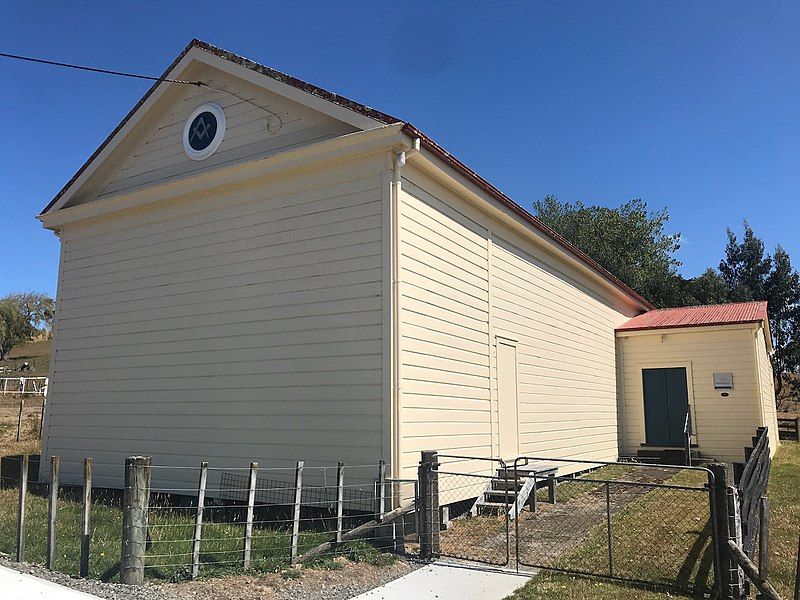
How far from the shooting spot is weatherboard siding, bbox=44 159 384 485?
873 cm

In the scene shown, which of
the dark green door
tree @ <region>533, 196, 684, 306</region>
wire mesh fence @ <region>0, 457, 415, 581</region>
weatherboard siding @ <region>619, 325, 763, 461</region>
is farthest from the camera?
tree @ <region>533, 196, 684, 306</region>

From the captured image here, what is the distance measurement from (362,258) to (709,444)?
12286mm

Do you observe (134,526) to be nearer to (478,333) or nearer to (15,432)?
(478,333)

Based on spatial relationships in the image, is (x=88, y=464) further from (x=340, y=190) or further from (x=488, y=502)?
(x=488, y=502)

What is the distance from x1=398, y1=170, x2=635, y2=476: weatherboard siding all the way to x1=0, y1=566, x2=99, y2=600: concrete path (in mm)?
3896

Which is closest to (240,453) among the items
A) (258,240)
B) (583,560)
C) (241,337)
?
(241,337)

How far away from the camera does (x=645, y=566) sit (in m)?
6.81

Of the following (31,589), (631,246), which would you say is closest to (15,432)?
(31,589)

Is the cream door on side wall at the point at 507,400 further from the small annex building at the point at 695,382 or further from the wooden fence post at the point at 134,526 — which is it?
the small annex building at the point at 695,382

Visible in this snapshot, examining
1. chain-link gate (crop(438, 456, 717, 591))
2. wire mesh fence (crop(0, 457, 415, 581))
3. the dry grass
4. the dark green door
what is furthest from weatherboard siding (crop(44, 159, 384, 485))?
the dark green door

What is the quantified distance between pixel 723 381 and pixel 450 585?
42.9ft

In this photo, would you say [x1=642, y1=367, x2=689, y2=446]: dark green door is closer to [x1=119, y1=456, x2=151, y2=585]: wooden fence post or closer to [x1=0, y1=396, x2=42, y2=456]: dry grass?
[x1=119, y1=456, x2=151, y2=585]: wooden fence post

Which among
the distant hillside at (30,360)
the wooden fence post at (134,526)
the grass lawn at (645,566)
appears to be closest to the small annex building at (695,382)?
the grass lawn at (645,566)

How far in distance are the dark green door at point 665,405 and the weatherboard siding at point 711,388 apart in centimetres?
16
